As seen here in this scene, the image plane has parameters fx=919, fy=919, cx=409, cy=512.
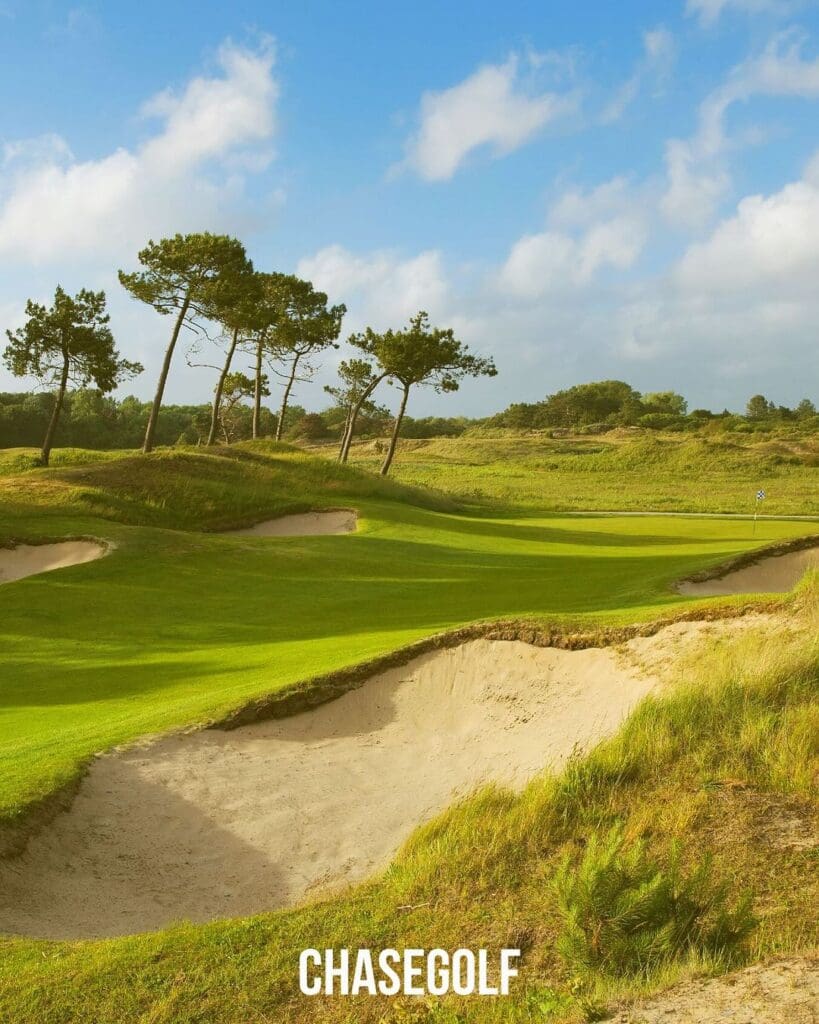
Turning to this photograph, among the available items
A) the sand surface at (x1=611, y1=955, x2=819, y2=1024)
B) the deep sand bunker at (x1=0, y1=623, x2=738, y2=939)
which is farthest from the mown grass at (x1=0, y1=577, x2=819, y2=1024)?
the deep sand bunker at (x1=0, y1=623, x2=738, y2=939)

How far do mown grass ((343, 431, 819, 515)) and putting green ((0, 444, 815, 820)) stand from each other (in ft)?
85.4

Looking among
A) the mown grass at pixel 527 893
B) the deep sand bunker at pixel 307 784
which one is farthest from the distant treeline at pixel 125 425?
the mown grass at pixel 527 893

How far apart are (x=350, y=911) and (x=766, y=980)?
2.92 m

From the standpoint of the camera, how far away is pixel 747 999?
4945 mm

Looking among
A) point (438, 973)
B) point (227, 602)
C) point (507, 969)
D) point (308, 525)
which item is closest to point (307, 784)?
point (438, 973)

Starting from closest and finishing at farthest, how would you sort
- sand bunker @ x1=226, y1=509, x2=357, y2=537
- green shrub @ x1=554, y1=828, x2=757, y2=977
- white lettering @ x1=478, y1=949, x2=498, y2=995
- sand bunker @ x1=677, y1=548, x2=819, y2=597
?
1. white lettering @ x1=478, y1=949, x2=498, y2=995
2. green shrub @ x1=554, y1=828, x2=757, y2=977
3. sand bunker @ x1=677, y1=548, x2=819, y2=597
4. sand bunker @ x1=226, y1=509, x2=357, y2=537

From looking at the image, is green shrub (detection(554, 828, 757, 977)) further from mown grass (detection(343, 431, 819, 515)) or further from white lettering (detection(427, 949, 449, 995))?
mown grass (detection(343, 431, 819, 515))

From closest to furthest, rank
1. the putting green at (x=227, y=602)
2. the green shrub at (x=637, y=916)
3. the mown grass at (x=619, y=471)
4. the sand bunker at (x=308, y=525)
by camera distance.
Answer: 1. the green shrub at (x=637, y=916)
2. the putting green at (x=227, y=602)
3. the sand bunker at (x=308, y=525)
4. the mown grass at (x=619, y=471)

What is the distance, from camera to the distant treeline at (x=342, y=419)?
9038 cm

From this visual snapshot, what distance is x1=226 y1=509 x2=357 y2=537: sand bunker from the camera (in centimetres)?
3622

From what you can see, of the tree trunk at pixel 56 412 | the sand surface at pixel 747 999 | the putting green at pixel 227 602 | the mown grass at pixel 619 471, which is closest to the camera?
the sand surface at pixel 747 999

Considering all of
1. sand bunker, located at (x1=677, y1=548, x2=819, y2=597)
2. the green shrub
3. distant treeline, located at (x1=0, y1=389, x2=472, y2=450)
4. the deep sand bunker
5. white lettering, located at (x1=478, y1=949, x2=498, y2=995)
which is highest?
distant treeline, located at (x1=0, y1=389, x2=472, y2=450)

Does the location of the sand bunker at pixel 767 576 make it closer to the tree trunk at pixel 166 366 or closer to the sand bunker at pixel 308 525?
the sand bunker at pixel 308 525

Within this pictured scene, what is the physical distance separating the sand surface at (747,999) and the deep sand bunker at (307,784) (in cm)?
331
